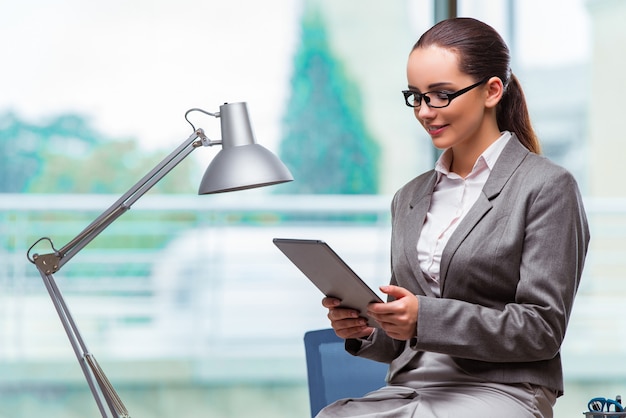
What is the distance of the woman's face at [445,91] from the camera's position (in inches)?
63.8

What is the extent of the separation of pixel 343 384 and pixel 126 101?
226cm

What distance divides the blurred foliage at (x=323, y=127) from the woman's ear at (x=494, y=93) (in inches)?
98.7

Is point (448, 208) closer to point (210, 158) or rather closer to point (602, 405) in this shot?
point (602, 405)

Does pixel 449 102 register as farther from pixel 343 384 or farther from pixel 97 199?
pixel 97 199

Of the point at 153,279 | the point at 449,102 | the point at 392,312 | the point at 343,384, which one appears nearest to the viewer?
the point at 392,312

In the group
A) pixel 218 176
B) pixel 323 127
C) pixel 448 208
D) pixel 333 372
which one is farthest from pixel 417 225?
pixel 323 127

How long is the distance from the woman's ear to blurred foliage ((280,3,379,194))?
2.51 meters

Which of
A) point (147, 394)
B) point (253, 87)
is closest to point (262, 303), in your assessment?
point (147, 394)

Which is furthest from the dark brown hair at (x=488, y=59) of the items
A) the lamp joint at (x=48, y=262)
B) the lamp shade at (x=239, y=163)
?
the lamp joint at (x=48, y=262)

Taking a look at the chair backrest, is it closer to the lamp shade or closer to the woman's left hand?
the lamp shade

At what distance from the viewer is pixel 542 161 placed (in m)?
1.63

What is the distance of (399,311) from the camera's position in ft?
4.91

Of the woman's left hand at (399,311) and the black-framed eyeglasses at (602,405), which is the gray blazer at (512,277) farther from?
the black-framed eyeglasses at (602,405)

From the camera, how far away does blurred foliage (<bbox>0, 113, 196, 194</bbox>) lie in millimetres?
4062
